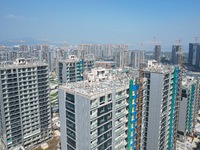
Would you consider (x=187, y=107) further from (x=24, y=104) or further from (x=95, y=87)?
(x=24, y=104)

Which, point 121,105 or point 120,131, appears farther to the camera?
point 120,131

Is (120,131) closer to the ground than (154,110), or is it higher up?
closer to the ground

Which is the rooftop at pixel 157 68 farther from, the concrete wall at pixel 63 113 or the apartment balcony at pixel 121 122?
the concrete wall at pixel 63 113

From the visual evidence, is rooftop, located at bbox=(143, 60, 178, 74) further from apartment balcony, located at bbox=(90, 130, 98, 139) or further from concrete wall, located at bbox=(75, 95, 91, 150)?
concrete wall, located at bbox=(75, 95, 91, 150)

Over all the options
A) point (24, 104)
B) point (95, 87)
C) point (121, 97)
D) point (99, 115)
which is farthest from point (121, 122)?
point (24, 104)

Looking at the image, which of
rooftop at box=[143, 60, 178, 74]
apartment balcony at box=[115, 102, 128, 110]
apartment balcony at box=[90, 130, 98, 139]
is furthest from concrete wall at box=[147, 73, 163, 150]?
apartment balcony at box=[90, 130, 98, 139]

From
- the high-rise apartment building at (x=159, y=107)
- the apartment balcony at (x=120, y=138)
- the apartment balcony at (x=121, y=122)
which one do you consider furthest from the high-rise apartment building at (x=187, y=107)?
the apartment balcony at (x=120, y=138)
